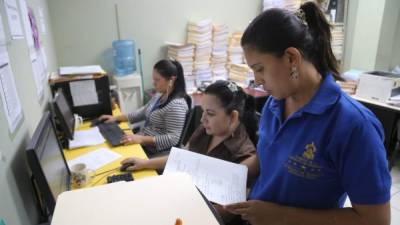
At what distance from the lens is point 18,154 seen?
3.17 ft

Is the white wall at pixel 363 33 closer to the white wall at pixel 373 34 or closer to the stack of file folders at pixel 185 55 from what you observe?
the white wall at pixel 373 34

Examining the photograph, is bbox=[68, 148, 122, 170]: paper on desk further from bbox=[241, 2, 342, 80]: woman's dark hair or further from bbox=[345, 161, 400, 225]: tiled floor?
bbox=[345, 161, 400, 225]: tiled floor

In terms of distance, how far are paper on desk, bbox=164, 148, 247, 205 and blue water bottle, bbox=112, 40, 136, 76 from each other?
2.21 meters

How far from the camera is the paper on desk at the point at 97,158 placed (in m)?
1.53

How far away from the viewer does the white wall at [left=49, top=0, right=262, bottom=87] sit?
298 cm

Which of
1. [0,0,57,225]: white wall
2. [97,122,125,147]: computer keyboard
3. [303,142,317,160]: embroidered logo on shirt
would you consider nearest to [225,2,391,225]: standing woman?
[303,142,317,160]: embroidered logo on shirt

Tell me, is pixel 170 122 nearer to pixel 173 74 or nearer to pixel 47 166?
pixel 173 74

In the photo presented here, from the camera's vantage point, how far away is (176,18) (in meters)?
3.42

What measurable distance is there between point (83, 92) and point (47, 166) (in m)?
1.39

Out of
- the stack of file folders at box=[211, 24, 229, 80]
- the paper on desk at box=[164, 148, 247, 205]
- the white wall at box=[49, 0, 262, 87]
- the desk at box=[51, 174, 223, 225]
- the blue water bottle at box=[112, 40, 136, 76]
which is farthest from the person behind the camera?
the stack of file folders at box=[211, 24, 229, 80]

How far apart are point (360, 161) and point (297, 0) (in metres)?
3.20

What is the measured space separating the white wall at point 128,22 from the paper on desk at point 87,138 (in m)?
1.40

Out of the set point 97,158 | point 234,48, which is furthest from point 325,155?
point 234,48

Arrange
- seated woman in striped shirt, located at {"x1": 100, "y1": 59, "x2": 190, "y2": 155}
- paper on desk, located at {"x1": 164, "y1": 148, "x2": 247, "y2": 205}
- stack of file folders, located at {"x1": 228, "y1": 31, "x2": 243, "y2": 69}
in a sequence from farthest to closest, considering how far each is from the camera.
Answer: stack of file folders, located at {"x1": 228, "y1": 31, "x2": 243, "y2": 69} → seated woman in striped shirt, located at {"x1": 100, "y1": 59, "x2": 190, "y2": 155} → paper on desk, located at {"x1": 164, "y1": 148, "x2": 247, "y2": 205}
